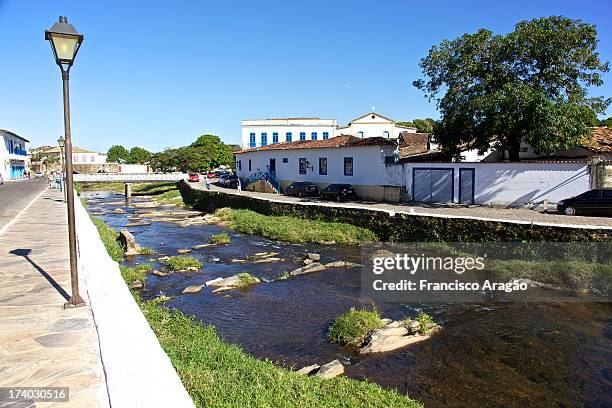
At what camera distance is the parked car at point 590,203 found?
18.1 m

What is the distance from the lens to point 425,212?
70.3ft

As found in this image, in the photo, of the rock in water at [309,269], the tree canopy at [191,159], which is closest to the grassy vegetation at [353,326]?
the rock in water at [309,269]

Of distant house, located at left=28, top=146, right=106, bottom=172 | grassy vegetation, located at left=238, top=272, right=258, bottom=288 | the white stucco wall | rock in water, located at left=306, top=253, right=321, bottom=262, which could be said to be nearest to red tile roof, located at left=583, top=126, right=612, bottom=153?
rock in water, located at left=306, top=253, right=321, bottom=262

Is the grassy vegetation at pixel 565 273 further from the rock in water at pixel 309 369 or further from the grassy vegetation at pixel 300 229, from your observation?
the rock in water at pixel 309 369

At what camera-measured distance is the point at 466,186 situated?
950 inches

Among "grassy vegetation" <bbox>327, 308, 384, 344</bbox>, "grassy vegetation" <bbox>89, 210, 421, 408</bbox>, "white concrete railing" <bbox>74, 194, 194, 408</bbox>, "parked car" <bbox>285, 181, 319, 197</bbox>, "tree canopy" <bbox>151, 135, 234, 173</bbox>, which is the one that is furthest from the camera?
"tree canopy" <bbox>151, 135, 234, 173</bbox>

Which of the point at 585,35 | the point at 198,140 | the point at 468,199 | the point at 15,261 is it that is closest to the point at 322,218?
the point at 468,199

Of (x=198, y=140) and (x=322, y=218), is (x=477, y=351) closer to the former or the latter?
(x=322, y=218)

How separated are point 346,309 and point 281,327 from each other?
6.87 ft

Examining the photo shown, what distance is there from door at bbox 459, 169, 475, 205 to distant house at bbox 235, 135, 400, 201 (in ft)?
14.6

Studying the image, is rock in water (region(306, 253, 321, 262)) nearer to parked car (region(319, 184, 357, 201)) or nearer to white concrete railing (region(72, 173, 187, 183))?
parked car (region(319, 184, 357, 201))

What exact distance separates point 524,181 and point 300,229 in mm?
11591

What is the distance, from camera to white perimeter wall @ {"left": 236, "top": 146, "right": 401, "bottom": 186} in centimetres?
2934

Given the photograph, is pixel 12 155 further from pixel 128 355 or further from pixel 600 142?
pixel 128 355
